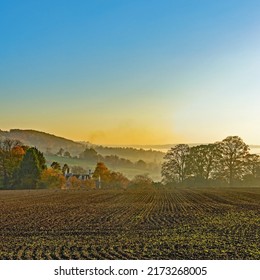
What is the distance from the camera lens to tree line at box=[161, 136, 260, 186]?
66.2ft

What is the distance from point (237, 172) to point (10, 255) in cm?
1638

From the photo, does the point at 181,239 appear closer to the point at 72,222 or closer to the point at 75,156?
the point at 72,222

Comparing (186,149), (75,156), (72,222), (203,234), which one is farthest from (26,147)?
(203,234)

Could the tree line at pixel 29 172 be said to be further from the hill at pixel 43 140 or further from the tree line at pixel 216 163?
the tree line at pixel 216 163

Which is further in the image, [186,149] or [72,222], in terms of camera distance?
[186,149]

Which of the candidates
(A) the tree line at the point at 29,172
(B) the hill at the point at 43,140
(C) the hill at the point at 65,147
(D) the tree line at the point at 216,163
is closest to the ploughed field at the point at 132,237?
(D) the tree line at the point at 216,163

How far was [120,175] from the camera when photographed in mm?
39438

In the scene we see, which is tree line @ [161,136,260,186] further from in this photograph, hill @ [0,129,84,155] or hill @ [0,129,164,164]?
hill @ [0,129,84,155]

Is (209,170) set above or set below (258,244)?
above

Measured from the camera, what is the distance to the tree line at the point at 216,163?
2017 centimetres

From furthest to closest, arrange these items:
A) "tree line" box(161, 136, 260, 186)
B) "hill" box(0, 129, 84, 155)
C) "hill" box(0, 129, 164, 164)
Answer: "hill" box(0, 129, 84, 155), "hill" box(0, 129, 164, 164), "tree line" box(161, 136, 260, 186)

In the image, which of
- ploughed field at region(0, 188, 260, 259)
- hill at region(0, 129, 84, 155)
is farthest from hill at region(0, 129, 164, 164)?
ploughed field at region(0, 188, 260, 259)

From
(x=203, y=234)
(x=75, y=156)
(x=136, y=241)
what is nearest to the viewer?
(x=136, y=241)
